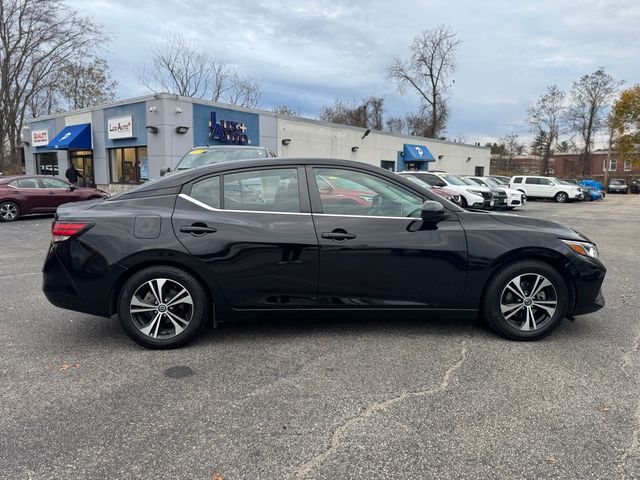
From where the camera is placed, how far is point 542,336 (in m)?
3.80

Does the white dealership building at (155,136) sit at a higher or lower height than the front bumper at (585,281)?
higher

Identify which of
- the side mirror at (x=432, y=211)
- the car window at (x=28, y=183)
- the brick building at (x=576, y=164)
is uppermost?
the brick building at (x=576, y=164)

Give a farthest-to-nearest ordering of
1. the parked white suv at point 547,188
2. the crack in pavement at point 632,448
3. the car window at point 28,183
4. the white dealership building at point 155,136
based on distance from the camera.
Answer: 1. the parked white suv at point 547,188
2. the white dealership building at point 155,136
3. the car window at point 28,183
4. the crack in pavement at point 632,448

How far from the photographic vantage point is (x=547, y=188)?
2895 centimetres

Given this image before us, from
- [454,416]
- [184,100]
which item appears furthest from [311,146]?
[454,416]

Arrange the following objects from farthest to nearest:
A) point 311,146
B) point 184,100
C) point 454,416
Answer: point 311,146 → point 184,100 → point 454,416

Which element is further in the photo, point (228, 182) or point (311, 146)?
point (311, 146)

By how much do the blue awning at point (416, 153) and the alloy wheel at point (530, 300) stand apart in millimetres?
30164

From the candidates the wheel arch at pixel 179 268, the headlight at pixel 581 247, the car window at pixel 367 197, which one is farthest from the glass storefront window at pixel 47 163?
the headlight at pixel 581 247

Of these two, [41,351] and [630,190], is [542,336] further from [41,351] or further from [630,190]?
[630,190]

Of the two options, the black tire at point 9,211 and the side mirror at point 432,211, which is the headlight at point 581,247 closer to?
the side mirror at point 432,211

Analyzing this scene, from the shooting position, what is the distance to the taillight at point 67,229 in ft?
11.6

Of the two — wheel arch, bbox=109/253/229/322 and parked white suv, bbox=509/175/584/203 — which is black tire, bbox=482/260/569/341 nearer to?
wheel arch, bbox=109/253/229/322

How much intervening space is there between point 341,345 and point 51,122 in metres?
27.9
